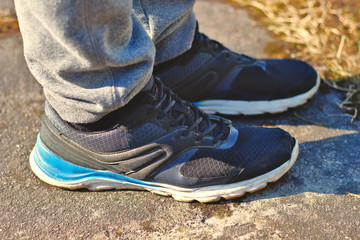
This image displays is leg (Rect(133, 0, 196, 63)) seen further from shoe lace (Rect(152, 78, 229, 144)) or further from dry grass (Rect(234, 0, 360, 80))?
dry grass (Rect(234, 0, 360, 80))

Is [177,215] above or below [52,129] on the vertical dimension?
below

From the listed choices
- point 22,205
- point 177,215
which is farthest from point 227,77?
point 22,205

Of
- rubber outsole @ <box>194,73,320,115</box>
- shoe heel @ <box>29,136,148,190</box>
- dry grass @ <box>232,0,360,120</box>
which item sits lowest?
shoe heel @ <box>29,136,148,190</box>

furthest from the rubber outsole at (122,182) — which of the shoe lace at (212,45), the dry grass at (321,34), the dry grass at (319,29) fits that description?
the dry grass at (319,29)

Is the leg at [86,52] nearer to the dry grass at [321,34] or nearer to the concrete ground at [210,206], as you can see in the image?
the concrete ground at [210,206]

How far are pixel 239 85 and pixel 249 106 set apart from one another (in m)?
0.10

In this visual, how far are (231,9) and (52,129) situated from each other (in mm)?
1677

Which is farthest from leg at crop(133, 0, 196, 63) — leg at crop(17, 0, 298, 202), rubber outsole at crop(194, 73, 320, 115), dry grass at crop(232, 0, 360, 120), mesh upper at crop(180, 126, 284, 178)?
dry grass at crop(232, 0, 360, 120)

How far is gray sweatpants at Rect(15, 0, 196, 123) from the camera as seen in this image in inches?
38.0

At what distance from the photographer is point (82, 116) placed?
3.85ft

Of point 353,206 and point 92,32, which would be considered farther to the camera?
point 353,206

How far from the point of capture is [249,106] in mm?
1701

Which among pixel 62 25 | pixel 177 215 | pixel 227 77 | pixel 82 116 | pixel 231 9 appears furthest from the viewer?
pixel 231 9

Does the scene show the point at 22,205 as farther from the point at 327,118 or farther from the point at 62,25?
the point at 327,118
